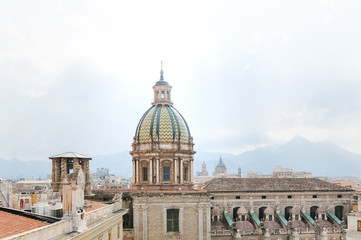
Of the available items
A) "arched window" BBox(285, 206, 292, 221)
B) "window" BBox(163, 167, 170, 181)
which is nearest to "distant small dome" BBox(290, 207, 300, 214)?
"arched window" BBox(285, 206, 292, 221)

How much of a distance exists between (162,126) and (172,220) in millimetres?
10863

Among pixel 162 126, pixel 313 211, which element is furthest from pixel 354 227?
pixel 162 126

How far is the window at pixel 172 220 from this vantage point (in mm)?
37719

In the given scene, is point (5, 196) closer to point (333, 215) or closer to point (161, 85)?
point (161, 85)

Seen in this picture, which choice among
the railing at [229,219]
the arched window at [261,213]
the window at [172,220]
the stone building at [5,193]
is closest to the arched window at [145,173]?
the window at [172,220]

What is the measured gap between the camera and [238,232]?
130 feet

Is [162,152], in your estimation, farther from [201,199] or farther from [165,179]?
[201,199]

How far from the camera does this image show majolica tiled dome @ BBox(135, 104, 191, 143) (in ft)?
133

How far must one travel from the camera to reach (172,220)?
3784 centimetres

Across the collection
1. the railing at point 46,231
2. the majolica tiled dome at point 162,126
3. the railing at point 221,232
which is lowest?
the railing at point 221,232

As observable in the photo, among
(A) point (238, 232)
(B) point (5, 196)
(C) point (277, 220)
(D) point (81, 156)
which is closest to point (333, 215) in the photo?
(C) point (277, 220)

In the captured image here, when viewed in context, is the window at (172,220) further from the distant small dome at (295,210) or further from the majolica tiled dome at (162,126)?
the distant small dome at (295,210)

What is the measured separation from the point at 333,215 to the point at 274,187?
8.85 m

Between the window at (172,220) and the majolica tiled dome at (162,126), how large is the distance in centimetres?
820
